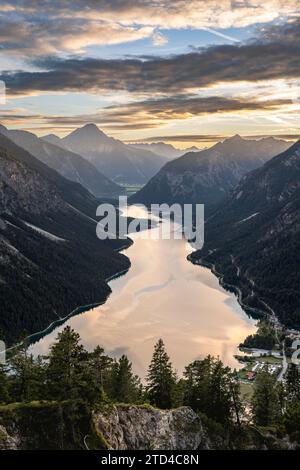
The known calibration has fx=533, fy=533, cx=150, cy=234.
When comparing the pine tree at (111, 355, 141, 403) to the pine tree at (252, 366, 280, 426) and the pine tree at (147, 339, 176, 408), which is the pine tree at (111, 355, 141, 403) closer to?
the pine tree at (147, 339, 176, 408)

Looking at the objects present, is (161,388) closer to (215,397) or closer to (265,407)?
(215,397)

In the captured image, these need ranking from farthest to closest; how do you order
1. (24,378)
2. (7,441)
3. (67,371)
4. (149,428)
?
(24,378) < (67,371) < (149,428) < (7,441)

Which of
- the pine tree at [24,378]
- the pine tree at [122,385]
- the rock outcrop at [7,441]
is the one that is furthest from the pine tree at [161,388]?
the rock outcrop at [7,441]

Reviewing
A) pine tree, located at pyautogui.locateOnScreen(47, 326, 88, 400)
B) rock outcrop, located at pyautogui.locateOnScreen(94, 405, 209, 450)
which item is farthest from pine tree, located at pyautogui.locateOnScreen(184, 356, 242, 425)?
pine tree, located at pyautogui.locateOnScreen(47, 326, 88, 400)

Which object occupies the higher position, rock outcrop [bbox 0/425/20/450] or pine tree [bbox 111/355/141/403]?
pine tree [bbox 111/355/141/403]

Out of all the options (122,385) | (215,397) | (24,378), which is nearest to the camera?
(215,397)

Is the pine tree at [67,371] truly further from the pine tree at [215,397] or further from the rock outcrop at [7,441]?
the pine tree at [215,397]

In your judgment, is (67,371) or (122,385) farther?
(122,385)

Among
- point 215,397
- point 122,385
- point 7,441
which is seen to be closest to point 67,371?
point 7,441

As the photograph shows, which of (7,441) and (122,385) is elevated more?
(122,385)
